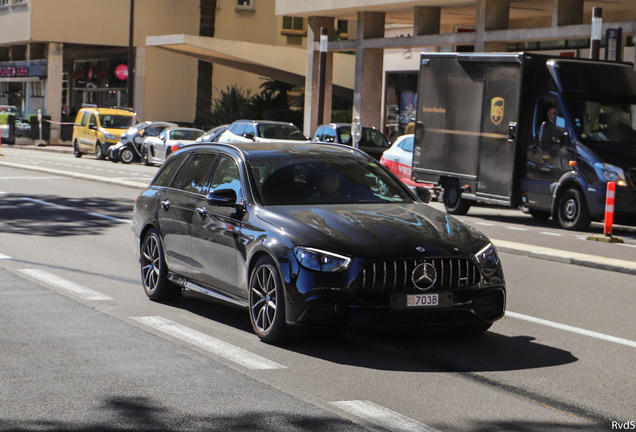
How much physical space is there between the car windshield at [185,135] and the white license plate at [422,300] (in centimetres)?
2675

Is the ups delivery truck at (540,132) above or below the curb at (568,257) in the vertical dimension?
above

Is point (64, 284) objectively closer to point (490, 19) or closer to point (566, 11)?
point (566, 11)

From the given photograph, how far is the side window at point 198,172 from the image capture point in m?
8.37

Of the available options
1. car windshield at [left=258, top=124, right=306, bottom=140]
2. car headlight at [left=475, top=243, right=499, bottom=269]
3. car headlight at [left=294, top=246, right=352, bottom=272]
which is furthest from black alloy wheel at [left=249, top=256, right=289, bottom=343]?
car windshield at [left=258, top=124, right=306, bottom=140]

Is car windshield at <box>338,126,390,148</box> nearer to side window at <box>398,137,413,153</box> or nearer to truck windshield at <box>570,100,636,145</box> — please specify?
side window at <box>398,137,413,153</box>

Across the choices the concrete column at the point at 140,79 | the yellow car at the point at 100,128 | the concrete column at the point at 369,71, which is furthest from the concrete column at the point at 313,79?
the concrete column at the point at 140,79

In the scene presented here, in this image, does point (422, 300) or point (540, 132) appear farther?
point (540, 132)

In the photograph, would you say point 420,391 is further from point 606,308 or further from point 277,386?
point 606,308

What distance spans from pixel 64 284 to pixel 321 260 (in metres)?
3.93

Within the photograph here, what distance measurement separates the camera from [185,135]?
33344 mm

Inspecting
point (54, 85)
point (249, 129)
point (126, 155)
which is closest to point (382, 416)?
point (249, 129)

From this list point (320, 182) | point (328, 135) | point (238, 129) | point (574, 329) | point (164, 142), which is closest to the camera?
point (320, 182)

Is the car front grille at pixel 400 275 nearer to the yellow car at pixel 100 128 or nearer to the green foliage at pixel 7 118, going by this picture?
the yellow car at pixel 100 128

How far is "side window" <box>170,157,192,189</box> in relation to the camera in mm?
8742
